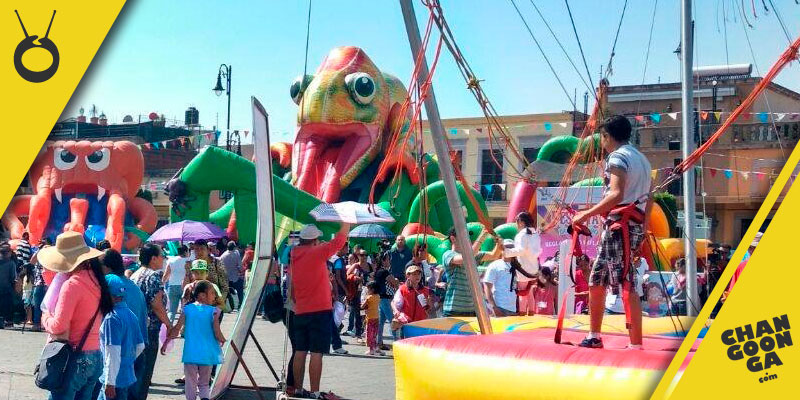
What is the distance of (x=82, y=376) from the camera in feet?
18.6

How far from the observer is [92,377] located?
5773 millimetres

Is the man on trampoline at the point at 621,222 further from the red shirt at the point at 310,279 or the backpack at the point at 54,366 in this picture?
the backpack at the point at 54,366

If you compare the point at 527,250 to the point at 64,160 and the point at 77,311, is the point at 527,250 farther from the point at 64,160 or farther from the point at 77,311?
the point at 64,160

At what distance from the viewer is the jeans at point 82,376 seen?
557cm

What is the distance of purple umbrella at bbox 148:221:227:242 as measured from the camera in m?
16.7

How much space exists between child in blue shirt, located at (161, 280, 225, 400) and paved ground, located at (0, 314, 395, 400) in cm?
61

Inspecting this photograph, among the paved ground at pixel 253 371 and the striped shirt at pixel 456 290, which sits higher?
the striped shirt at pixel 456 290

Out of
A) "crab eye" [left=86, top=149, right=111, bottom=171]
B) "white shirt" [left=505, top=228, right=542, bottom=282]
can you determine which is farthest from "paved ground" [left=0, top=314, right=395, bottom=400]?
"crab eye" [left=86, top=149, right=111, bottom=171]

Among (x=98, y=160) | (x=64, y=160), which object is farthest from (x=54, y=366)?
(x=98, y=160)

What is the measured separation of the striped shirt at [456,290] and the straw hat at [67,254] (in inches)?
156

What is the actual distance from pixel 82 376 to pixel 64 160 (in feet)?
53.4

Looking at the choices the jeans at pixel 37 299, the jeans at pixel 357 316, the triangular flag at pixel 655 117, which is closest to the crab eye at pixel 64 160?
the jeans at pixel 37 299

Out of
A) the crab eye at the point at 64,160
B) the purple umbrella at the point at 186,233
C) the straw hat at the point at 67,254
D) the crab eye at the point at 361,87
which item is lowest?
the straw hat at the point at 67,254

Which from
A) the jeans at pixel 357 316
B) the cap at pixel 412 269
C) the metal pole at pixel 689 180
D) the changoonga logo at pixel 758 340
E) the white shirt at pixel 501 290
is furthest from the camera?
the jeans at pixel 357 316
